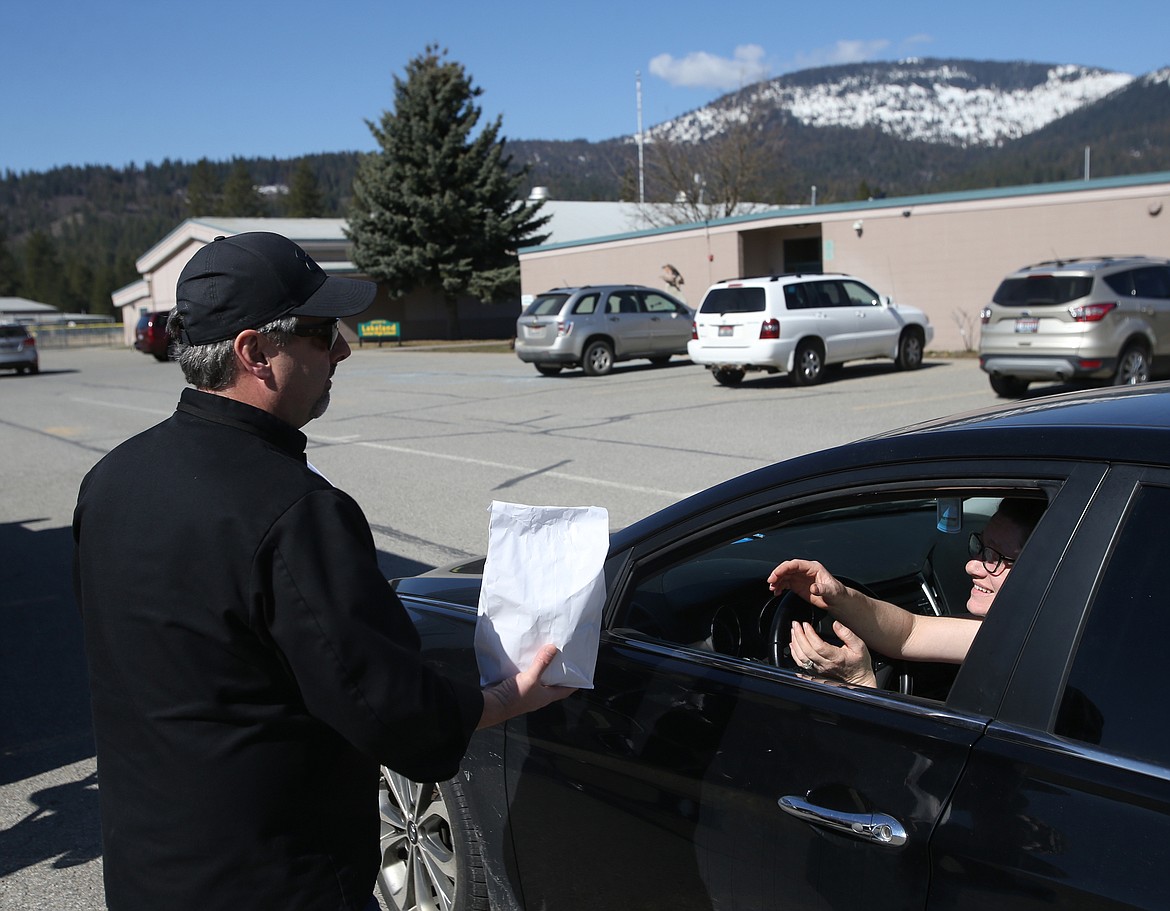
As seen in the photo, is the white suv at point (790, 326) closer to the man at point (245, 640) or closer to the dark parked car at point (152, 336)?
the man at point (245, 640)

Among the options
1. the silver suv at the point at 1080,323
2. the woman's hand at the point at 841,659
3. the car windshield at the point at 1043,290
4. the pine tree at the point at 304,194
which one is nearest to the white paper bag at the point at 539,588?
the woman's hand at the point at 841,659

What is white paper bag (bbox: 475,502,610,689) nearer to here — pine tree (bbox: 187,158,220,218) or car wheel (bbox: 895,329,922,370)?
car wheel (bbox: 895,329,922,370)

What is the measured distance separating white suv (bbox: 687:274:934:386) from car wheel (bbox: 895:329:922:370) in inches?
18.7

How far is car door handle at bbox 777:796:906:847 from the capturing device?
177cm

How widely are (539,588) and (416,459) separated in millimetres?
10006

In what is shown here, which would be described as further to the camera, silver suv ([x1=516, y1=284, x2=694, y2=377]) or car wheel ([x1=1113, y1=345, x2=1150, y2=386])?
silver suv ([x1=516, y1=284, x2=694, y2=377])

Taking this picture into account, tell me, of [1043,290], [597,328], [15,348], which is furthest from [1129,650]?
[15,348]

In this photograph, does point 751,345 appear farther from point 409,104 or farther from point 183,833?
point 409,104

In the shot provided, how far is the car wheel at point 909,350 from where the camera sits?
63.8 feet

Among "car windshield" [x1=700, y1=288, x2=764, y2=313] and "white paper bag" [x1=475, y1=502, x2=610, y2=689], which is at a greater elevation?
"car windshield" [x1=700, y1=288, x2=764, y2=313]

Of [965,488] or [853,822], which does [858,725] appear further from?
[965,488]

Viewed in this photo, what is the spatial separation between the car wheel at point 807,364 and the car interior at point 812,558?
14.7m

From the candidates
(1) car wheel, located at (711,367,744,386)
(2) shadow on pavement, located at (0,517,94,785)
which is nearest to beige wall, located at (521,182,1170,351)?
(1) car wheel, located at (711,367,744,386)

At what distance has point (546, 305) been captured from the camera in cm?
2161
